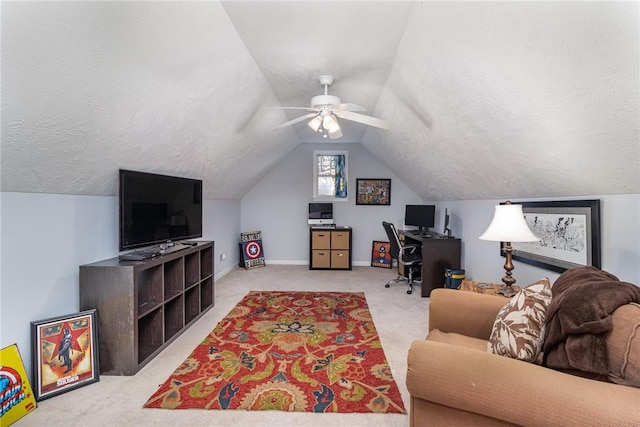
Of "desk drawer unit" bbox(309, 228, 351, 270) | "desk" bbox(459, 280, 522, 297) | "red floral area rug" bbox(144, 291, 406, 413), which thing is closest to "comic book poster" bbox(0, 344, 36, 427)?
"red floral area rug" bbox(144, 291, 406, 413)

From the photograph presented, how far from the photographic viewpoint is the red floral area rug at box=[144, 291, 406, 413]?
1951 millimetres

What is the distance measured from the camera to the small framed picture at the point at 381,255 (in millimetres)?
5965

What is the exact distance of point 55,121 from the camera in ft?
5.39

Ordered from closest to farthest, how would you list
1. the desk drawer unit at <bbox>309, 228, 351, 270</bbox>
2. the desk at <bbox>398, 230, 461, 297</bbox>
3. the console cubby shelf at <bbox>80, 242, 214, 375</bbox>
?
the console cubby shelf at <bbox>80, 242, 214, 375</bbox>
the desk at <bbox>398, 230, 461, 297</bbox>
the desk drawer unit at <bbox>309, 228, 351, 270</bbox>

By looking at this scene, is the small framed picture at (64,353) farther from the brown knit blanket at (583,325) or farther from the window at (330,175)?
the window at (330,175)

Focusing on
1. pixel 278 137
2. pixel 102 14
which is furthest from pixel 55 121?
pixel 278 137

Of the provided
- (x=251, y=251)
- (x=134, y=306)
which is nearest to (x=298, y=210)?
(x=251, y=251)

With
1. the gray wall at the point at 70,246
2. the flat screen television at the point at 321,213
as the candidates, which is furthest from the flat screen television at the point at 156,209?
the flat screen television at the point at 321,213

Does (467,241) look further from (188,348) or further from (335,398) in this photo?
(188,348)

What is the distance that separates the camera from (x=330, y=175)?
6.17 meters

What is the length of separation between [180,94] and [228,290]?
3007 mm

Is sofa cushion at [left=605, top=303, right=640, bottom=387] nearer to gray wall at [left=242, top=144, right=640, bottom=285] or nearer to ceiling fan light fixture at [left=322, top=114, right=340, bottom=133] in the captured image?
ceiling fan light fixture at [left=322, top=114, right=340, bottom=133]

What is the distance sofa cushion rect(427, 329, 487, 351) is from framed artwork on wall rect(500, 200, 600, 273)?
1.09 metres

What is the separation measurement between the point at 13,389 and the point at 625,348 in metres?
2.99
